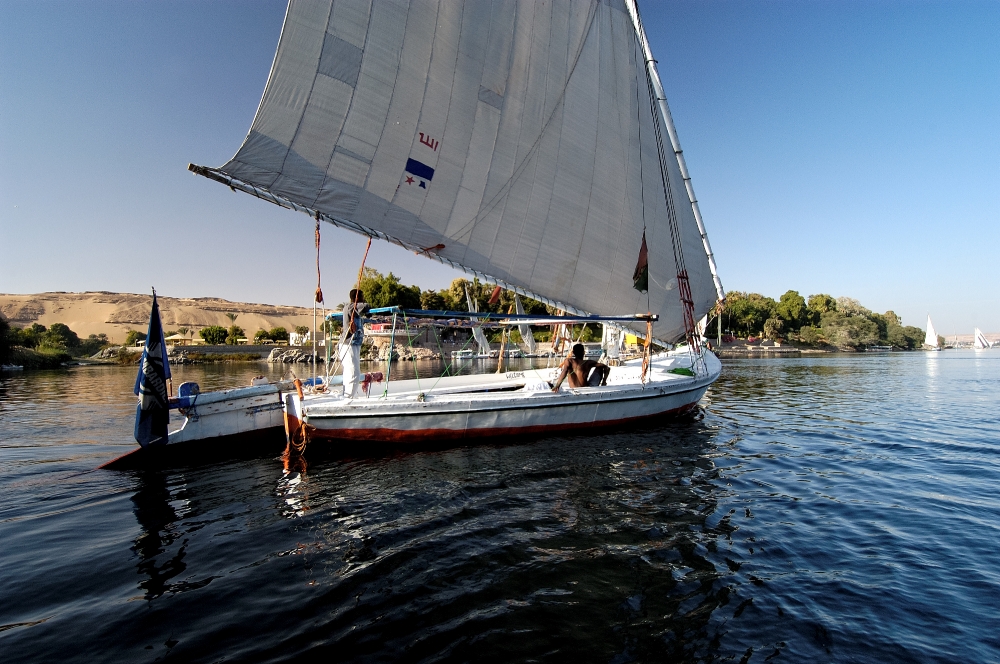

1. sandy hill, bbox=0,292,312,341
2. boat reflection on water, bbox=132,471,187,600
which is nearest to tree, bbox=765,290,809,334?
boat reflection on water, bbox=132,471,187,600

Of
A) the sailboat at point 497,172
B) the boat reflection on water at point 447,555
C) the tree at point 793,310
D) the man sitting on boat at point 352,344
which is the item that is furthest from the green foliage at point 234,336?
the tree at point 793,310

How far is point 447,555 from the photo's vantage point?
234 inches

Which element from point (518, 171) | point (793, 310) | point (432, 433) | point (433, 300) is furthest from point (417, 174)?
point (793, 310)

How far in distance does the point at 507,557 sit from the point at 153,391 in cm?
805

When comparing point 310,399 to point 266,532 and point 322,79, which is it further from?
point 322,79

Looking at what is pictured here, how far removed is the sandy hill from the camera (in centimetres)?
13262

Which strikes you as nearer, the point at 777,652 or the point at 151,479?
the point at 777,652

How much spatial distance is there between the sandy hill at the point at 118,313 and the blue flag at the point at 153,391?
441ft

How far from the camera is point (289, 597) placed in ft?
16.1

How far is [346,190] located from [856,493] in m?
11.8

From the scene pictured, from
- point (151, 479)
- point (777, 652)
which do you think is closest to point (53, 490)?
point (151, 479)

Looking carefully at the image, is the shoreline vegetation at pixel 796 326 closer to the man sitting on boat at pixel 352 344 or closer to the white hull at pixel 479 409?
the white hull at pixel 479 409

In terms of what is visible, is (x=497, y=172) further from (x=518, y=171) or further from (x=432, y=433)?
(x=432, y=433)

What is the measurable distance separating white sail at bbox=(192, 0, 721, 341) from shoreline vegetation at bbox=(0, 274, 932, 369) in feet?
99.3
